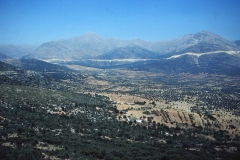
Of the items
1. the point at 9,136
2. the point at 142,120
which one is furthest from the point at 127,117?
the point at 9,136

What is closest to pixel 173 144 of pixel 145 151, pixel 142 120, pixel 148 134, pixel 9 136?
pixel 148 134

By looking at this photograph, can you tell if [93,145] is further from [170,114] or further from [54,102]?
[170,114]

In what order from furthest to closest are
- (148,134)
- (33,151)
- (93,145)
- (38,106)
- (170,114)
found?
(170,114) < (38,106) < (148,134) < (93,145) < (33,151)

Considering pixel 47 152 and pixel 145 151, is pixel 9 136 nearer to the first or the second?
pixel 47 152

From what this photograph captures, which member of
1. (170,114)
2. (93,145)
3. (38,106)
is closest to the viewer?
(93,145)

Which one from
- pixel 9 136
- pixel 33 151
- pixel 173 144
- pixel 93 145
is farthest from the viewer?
pixel 173 144

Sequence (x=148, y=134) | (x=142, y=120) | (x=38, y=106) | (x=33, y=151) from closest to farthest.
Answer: (x=33, y=151) → (x=148, y=134) → (x=38, y=106) → (x=142, y=120)

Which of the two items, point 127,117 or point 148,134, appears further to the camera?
point 127,117

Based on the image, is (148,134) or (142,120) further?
(142,120)

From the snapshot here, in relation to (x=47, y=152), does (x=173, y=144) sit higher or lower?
lower
